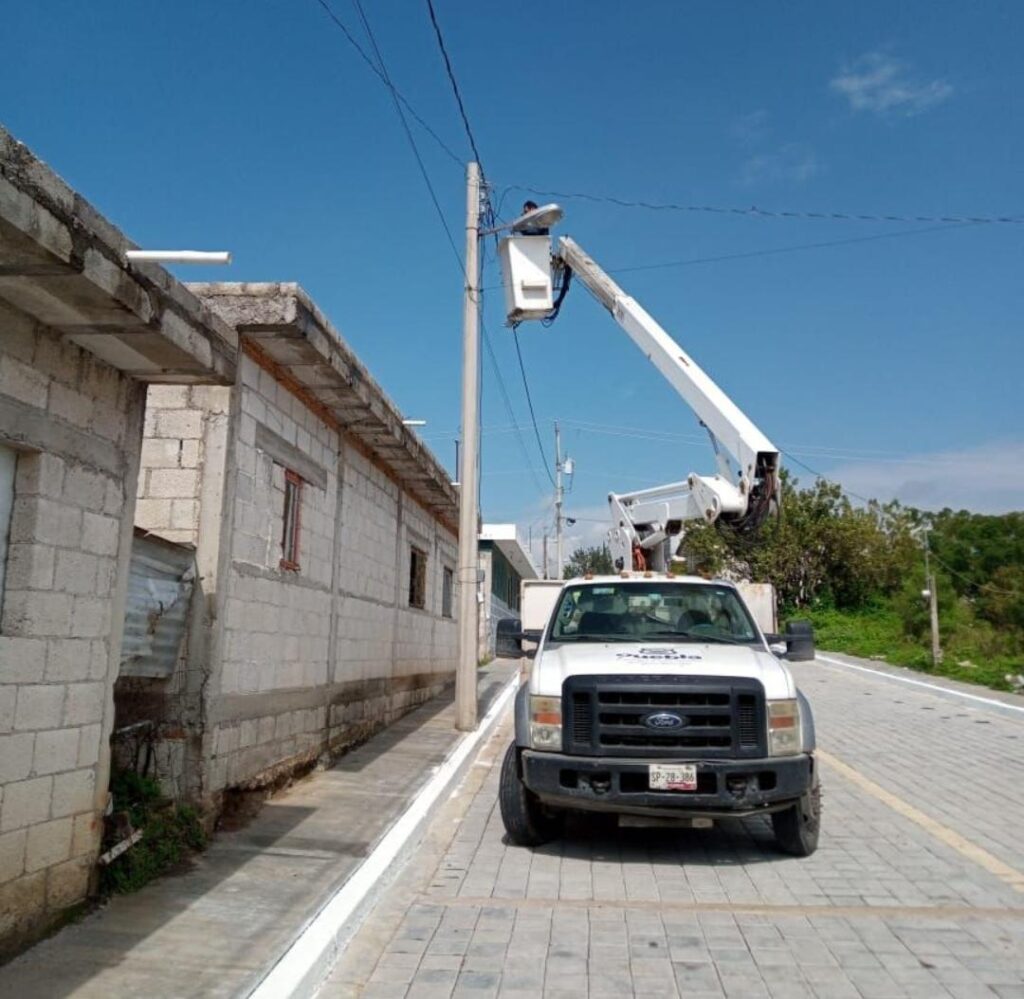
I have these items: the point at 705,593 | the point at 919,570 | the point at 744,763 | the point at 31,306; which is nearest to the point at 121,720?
the point at 31,306

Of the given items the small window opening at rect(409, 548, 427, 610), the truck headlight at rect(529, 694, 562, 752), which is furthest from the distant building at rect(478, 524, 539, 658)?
the truck headlight at rect(529, 694, 562, 752)

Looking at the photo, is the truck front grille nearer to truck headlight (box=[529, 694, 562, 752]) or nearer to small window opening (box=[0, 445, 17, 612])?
truck headlight (box=[529, 694, 562, 752])

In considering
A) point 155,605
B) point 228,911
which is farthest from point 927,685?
point 228,911

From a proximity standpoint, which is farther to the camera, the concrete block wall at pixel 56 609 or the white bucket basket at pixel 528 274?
the white bucket basket at pixel 528 274

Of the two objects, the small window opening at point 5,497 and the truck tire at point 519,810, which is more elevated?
the small window opening at point 5,497

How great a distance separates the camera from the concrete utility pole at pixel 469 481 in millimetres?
12000

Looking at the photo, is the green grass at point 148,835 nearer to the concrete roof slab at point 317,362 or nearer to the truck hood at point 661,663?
the truck hood at point 661,663

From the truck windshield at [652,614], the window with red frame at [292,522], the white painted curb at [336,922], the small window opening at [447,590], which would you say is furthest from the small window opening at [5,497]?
the small window opening at [447,590]

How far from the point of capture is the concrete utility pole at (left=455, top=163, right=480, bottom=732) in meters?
12.0

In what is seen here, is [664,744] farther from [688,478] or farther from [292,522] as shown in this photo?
[688,478]

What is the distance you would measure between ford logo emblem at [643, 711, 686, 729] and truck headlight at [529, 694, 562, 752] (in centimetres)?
60

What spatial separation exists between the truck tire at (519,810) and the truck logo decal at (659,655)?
1054 mm

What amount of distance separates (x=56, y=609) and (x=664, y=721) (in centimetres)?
369

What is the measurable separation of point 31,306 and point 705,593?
553 cm
